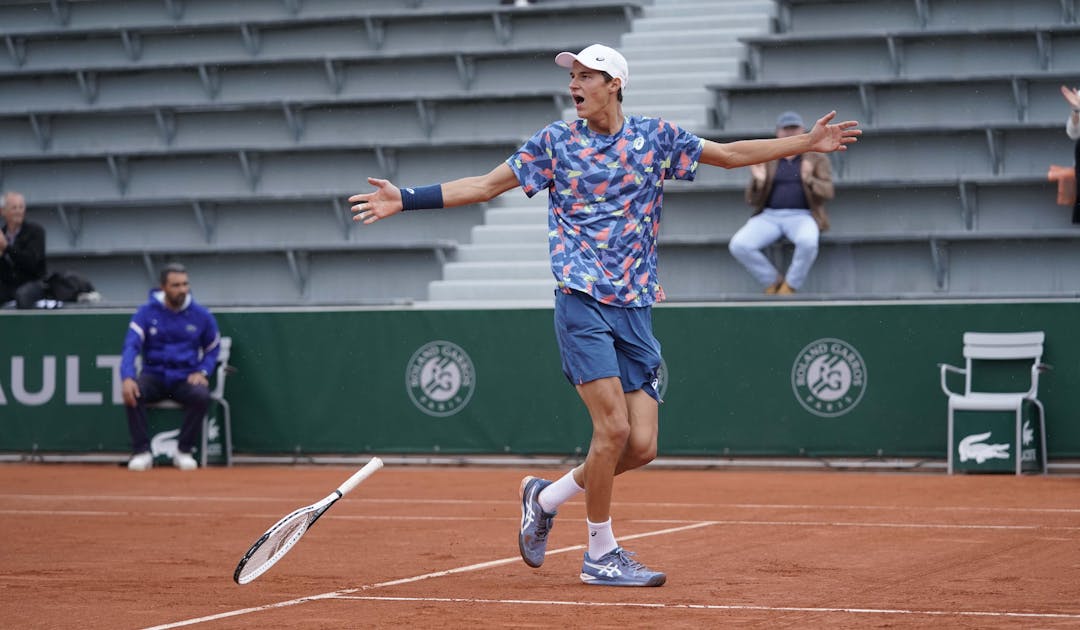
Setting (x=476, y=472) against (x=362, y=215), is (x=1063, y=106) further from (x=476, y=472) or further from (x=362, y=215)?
(x=362, y=215)

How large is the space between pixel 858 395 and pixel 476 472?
3319mm

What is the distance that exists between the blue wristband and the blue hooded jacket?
8.42m

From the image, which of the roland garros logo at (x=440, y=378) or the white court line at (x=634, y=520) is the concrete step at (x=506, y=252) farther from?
the white court line at (x=634, y=520)

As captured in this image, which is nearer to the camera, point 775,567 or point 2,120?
point 775,567

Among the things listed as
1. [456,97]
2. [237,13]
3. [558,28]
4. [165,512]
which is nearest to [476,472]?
[165,512]

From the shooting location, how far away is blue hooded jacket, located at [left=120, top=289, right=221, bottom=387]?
14289mm

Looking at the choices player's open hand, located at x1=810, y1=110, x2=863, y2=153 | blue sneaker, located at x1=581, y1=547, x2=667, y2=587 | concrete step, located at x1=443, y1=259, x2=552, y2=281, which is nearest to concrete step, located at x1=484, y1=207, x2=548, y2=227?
concrete step, located at x1=443, y1=259, x2=552, y2=281

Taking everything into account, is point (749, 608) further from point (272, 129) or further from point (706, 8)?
point (706, 8)

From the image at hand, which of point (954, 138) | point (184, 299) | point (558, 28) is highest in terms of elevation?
point (558, 28)

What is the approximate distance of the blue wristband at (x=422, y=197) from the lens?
245 inches

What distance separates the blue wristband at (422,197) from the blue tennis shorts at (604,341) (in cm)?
61

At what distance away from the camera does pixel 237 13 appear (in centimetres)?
2084

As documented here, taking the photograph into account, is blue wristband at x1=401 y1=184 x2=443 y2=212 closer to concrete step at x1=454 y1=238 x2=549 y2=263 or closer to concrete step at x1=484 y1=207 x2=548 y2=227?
concrete step at x1=454 y1=238 x2=549 y2=263

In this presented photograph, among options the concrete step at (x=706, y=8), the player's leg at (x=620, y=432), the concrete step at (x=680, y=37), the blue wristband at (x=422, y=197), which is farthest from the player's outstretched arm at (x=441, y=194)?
the concrete step at (x=706, y=8)
